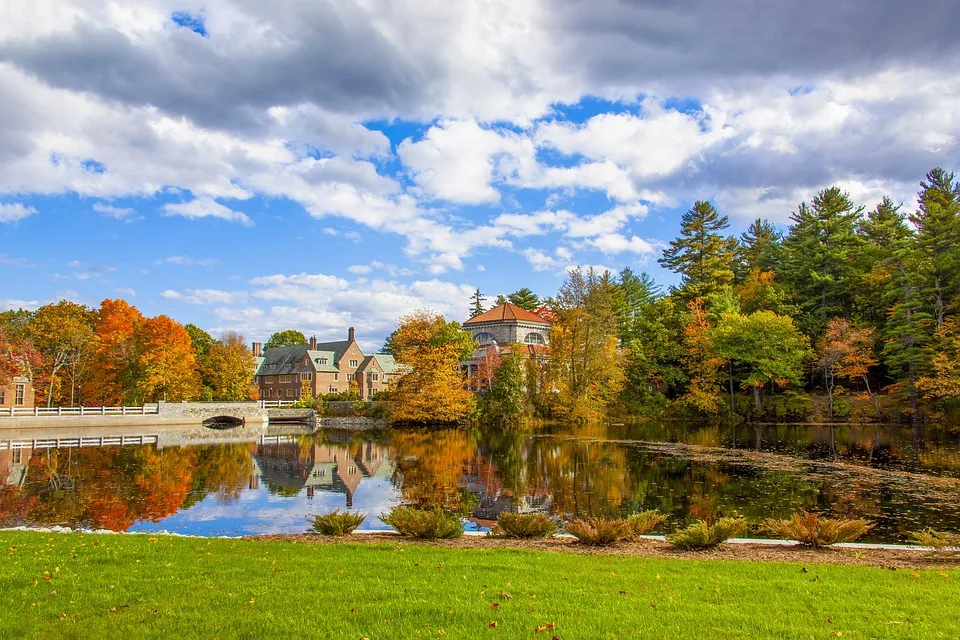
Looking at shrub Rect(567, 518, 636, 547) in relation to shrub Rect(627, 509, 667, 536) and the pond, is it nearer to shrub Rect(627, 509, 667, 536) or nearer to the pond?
shrub Rect(627, 509, 667, 536)

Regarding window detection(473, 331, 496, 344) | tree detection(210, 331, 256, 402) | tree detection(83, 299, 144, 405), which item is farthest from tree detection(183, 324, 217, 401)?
window detection(473, 331, 496, 344)

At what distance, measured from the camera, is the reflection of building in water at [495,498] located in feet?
54.6

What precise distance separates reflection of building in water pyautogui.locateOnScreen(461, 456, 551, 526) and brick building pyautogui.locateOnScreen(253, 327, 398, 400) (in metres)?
62.2

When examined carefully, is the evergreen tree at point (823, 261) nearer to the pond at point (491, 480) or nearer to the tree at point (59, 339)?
the pond at point (491, 480)

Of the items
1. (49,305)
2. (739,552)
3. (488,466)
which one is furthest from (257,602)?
(49,305)

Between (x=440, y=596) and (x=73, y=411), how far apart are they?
179 ft

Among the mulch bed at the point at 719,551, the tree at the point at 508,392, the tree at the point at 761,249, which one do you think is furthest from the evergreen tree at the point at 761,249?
the mulch bed at the point at 719,551

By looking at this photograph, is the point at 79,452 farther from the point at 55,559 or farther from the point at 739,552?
the point at 739,552

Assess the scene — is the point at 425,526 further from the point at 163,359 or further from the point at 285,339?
the point at 285,339

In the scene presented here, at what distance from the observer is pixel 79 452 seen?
109 feet

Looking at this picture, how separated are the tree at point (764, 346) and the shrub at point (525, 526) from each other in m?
43.2

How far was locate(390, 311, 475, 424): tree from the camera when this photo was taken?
53406mm

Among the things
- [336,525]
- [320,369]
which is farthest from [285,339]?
[336,525]

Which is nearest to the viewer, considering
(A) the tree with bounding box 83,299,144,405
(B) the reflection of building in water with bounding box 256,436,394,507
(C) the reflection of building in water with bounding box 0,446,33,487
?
(B) the reflection of building in water with bounding box 256,436,394,507
